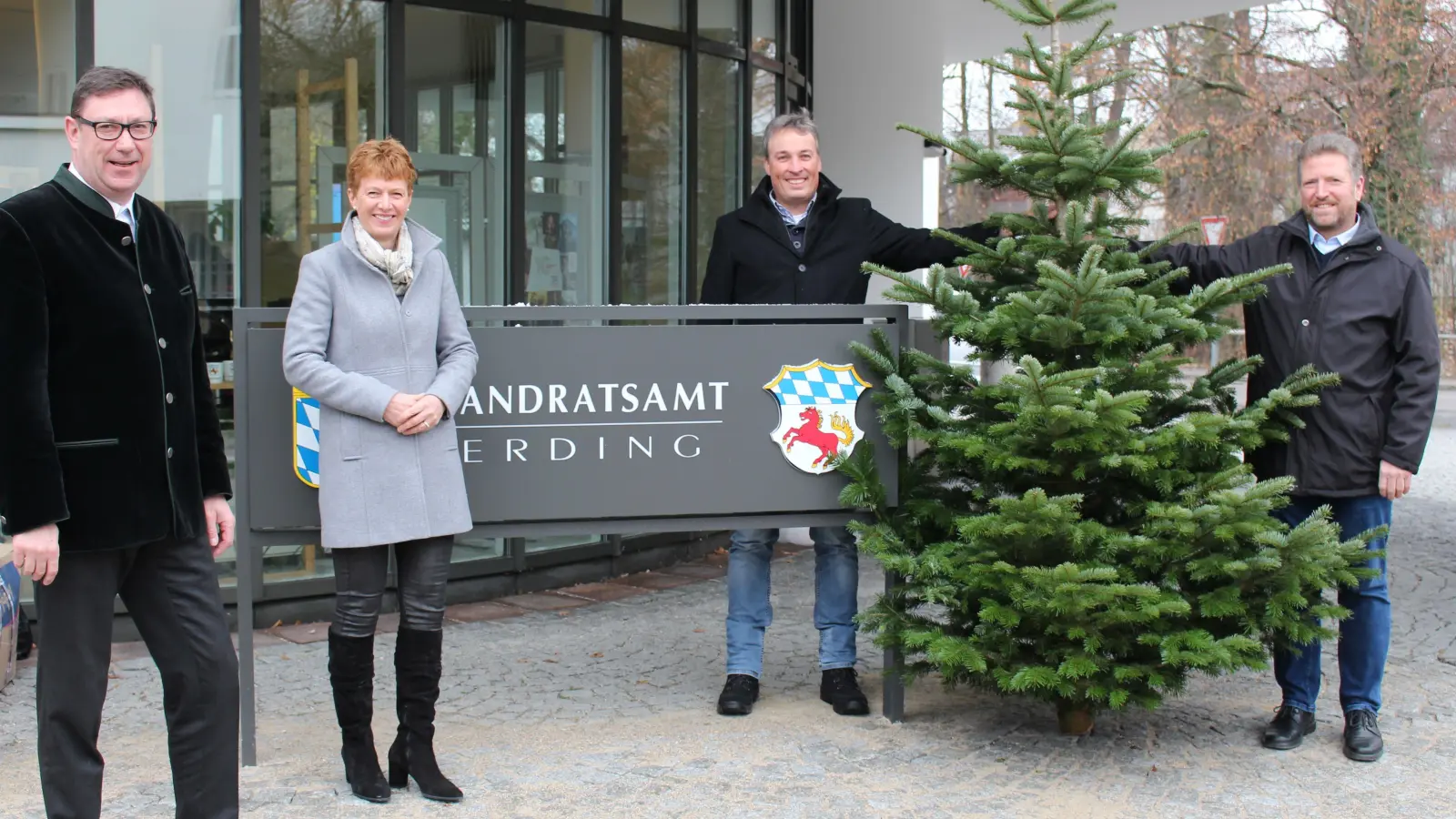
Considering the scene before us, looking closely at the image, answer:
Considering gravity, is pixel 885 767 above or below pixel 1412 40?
below

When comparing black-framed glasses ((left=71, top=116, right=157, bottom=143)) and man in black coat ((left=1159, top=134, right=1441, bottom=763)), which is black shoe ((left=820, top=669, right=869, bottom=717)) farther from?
black-framed glasses ((left=71, top=116, right=157, bottom=143))

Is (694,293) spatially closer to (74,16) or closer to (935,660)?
(74,16)

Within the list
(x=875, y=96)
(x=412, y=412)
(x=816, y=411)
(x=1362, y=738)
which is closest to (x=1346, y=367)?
(x=1362, y=738)

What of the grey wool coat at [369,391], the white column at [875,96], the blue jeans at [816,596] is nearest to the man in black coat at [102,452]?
the grey wool coat at [369,391]

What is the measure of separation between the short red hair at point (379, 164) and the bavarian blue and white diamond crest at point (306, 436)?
0.72m

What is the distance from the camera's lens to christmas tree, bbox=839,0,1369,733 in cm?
432

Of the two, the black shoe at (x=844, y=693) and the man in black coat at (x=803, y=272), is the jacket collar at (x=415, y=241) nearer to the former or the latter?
the man in black coat at (x=803, y=272)

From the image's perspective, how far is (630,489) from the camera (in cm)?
484

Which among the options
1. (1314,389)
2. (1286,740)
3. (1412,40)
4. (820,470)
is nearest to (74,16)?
(820,470)

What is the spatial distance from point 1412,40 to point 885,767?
24.7m

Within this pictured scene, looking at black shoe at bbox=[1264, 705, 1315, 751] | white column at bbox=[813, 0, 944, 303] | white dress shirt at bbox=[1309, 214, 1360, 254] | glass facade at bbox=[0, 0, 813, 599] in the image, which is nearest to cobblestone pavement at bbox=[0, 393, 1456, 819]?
black shoe at bbox=[1264, 705, 1315, 751]

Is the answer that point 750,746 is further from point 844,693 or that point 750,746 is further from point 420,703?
point 420,703

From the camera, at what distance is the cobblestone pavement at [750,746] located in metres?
4.25

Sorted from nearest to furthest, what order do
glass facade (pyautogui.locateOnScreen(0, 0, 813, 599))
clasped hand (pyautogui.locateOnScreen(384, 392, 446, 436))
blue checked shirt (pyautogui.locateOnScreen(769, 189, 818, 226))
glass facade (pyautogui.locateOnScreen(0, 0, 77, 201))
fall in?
1. clasped hand (pyautogui.locateOnScreen(384, 392, 446, 436))
2. blue checked shirt (pyautogui.locateOnScreen(769, 189, 818, 226))
3. glass facade (pyautogui.locateOnScreen(0, 0, 77, 201))
4. glass facade (pyautogui.locateOnScreen(0, 0, 813, 599))
